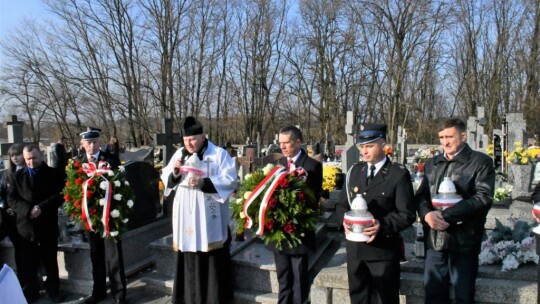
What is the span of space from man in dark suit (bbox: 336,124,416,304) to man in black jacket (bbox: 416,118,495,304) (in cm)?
28

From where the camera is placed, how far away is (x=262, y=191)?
152 inches

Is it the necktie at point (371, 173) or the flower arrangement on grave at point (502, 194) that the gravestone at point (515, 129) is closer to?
the flower arrangement on grave at point (502, 194)

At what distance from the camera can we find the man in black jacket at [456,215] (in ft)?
10.4

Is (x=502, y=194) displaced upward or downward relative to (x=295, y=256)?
downward

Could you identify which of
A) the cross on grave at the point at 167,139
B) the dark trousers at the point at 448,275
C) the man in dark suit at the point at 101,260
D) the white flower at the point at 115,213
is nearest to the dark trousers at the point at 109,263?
the man in dark suit at the point at 101,260

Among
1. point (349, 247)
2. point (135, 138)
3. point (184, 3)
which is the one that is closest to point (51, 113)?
point (135, 138)

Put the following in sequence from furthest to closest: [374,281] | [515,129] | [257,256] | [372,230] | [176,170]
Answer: [515,129] → [257,256] → [176,170] → [374,281] → [372,230]

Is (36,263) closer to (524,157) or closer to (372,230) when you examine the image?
(372,230)

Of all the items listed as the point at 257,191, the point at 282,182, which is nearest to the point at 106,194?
the point at 257,191

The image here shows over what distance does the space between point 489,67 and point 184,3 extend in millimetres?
24761

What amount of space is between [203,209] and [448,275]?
238 cm

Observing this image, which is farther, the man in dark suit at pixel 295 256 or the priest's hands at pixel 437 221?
the man in dark suit at pixel 295 256

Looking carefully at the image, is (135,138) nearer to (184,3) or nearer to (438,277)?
(184,3)

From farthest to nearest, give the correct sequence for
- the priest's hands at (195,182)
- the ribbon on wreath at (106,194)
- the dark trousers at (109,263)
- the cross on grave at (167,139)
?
the cross on grave at (167,139) < the dark trousers at (109,263) < the ribbon on wreath at (106,194) < the priest's hands at (195,182)
